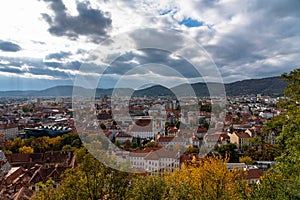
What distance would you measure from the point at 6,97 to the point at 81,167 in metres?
87.7

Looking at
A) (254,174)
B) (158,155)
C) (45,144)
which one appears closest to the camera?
(158,155)

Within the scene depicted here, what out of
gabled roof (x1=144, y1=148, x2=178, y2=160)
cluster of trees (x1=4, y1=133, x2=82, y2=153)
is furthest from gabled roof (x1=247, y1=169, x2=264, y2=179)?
cluster of trees (x1=4, y1=133, x2=82, y2=153)

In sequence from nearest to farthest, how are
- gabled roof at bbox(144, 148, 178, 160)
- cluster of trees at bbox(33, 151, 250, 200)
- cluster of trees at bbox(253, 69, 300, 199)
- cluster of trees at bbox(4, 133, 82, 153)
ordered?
cluster of trees at bbox(253, 69, 300, 199), cluster of trees at bbox(33, 151, 250, 200), gabled roof at bbox(144, 148, 178, 160), cluster of trees at bbox(4, 133, 82, 153)

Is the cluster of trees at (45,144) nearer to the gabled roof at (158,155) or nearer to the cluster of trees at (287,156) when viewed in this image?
the gabled roof at (158,155)

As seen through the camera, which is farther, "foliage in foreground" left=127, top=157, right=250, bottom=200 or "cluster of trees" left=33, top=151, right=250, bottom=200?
"cluster of trees" left=33, top=151, right=250, bottom=200

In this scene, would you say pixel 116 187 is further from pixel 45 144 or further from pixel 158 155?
pixel 45 144

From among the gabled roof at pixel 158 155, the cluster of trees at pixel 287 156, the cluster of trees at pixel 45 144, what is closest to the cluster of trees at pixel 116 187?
the cluster of trees at pixel 287 156

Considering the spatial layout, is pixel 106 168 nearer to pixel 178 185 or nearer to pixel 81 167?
pixel 81 167

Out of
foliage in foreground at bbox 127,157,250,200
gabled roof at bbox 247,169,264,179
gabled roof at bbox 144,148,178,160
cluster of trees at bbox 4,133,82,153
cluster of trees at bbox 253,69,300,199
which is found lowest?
cluster of trees at bbox 4,133,82,153

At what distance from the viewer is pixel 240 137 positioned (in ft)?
75.7

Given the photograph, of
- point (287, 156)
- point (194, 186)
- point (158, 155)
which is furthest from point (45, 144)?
point (287, 156)

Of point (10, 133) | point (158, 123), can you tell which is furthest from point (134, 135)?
point (10, 133)

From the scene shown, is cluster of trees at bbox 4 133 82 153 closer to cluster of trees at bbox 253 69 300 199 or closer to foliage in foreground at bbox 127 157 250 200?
foliage in foreground at bbox 127 157 250 200

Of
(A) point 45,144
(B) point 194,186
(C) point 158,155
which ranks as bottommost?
(A) point 45,144
